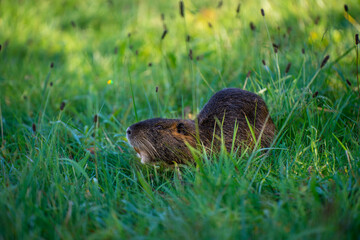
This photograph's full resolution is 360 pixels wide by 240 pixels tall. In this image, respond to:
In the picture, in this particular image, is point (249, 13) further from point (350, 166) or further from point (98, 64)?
point (350, 166)

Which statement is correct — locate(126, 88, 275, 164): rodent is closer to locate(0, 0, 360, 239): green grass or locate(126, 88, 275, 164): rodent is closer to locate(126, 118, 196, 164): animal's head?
locate(126, 118, 196, 164): animal's head

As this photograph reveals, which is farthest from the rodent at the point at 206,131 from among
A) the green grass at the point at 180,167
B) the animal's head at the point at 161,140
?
the green grass at the point at 180,167

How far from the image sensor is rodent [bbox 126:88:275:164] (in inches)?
102

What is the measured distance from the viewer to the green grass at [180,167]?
170 cm

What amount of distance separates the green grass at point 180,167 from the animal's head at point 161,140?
10cm

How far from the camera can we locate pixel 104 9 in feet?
22.2

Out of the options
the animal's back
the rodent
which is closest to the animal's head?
the rodent

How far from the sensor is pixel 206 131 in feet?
8.80

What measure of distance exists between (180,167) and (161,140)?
0.25 metres

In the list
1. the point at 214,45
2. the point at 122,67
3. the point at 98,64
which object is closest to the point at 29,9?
the point at 98,64

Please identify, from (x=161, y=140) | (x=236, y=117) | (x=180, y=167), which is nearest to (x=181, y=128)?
(x=161, y=140)

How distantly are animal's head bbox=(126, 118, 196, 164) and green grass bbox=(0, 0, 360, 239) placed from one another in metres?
0.10

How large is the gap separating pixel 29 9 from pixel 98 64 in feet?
7.61

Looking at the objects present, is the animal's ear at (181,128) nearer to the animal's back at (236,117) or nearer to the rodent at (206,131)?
the rodent at (206,131)
